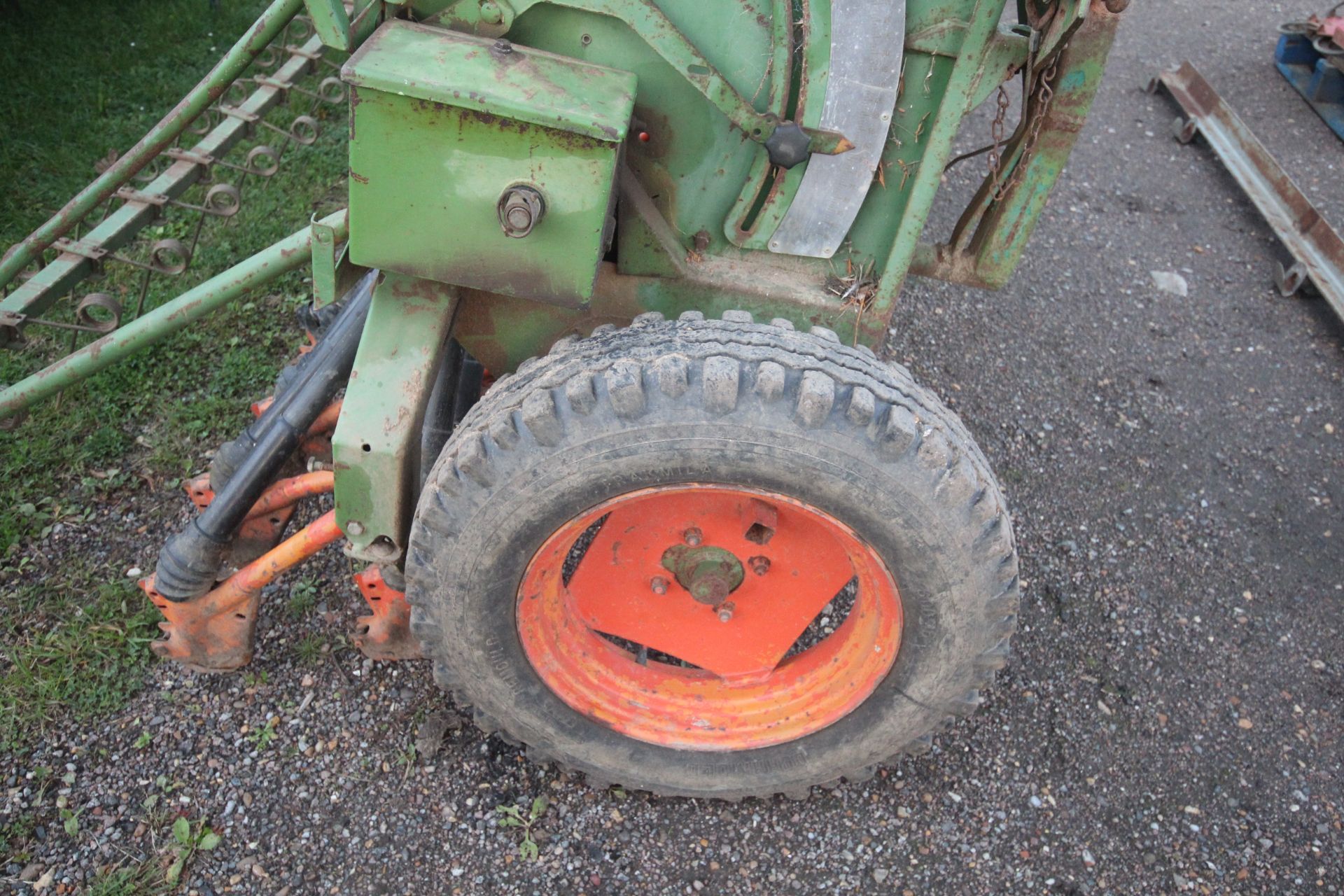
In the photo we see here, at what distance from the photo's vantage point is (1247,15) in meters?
6.84

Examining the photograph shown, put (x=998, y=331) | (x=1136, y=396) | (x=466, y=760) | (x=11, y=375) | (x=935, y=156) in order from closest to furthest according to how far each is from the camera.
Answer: (x=935, y=156)
(x=466, y=760)
(x=11, y=375)
(x=1136, y=396)
(x=998, y=331)

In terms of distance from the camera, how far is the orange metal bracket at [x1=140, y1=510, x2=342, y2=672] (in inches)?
92.3

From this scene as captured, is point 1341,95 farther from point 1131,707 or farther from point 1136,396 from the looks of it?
point 1131,707

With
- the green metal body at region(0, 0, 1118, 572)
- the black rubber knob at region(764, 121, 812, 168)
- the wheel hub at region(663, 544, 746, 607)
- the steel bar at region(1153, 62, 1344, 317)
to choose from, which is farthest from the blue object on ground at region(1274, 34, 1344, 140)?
the wheel hub at region(663, 544, 746, 607)

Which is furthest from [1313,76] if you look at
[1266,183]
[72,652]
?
[72,652]

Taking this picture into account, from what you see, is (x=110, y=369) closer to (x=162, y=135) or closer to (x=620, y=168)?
(x=162, y=135)

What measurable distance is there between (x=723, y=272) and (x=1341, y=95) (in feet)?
17.8

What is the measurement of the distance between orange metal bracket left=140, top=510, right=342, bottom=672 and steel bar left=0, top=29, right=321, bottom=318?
93 centimetres

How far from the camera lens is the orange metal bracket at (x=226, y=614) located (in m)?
2.34

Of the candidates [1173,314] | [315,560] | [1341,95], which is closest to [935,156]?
[315,560]

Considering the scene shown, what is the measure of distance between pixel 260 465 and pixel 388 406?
623 mm

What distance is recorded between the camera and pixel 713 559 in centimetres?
226

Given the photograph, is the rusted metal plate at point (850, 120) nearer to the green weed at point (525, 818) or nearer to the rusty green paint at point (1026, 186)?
the rusty green paint at point (1026, 186)

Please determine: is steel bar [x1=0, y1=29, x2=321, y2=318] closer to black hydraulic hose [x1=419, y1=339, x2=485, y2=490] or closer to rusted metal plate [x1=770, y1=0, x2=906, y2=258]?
black hydraulic hose [x1=419, y1=339, x2=485, y2=490]
